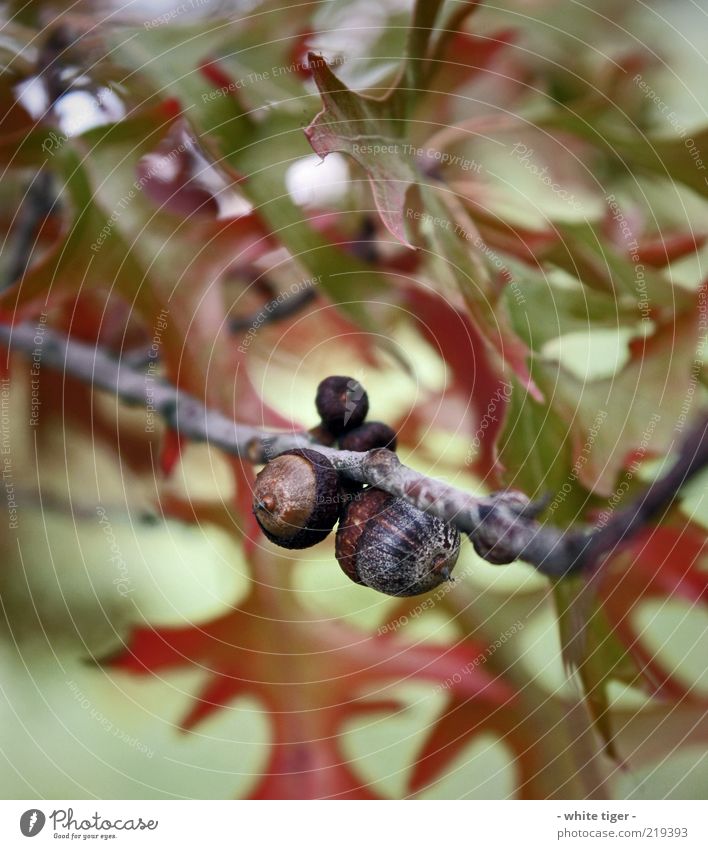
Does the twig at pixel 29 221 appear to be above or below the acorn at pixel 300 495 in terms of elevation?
above

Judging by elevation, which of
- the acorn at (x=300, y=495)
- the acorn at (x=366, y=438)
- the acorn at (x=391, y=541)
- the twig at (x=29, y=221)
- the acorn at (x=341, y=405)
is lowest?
the acorn at (x=391, y=541)

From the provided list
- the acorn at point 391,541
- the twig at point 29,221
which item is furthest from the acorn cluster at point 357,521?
the twig at point 29,221

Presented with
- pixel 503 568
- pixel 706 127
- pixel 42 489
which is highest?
pixel 706 127

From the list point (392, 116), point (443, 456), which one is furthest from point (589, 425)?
point (392, 116)

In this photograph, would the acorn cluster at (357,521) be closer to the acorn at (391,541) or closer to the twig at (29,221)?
Result: the acorn at (391,541)

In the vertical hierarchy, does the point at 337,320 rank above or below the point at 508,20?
below
